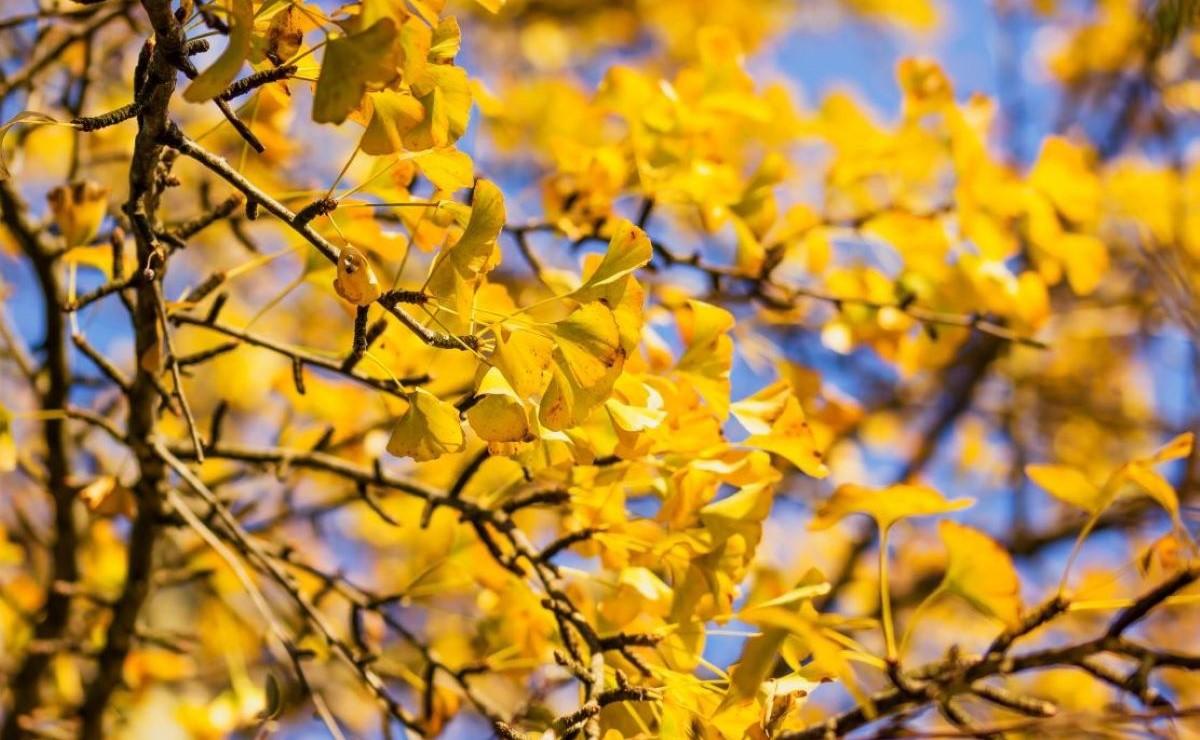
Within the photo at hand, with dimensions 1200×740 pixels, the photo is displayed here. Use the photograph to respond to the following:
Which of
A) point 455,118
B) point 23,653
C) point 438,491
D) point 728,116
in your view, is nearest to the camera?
point 455,118

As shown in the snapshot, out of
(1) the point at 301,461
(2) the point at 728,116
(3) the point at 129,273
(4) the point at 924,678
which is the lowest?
(4) the point at 924,678

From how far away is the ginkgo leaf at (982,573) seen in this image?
0.72m

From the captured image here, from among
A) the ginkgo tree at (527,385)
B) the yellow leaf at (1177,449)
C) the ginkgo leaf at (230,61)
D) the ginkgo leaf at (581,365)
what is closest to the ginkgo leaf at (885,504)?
the ginkgo tree at (527,385)

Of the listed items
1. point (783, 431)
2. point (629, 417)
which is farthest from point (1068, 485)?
point (629, 417)

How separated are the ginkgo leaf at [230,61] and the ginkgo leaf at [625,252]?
0.21 meters

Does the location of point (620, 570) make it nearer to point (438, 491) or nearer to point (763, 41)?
point (438, 491)

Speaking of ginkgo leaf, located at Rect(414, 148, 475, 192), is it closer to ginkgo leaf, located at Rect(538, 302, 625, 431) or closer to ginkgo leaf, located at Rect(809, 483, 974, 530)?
ginkgo leaf, located at Rect(538, 302, 625, 431)

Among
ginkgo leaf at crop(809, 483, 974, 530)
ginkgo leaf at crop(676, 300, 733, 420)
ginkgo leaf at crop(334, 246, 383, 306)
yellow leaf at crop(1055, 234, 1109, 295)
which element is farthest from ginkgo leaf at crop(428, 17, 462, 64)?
yellow leaf at crop(1055, 234, 1109, 295)

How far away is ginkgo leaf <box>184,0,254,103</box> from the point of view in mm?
471

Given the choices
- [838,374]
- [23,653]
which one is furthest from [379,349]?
[838,374]

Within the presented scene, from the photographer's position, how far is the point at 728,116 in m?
1.03

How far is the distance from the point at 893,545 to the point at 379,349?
1808mm

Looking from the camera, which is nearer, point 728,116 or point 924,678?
point 924,678

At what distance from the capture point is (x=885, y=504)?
75 centimetres
